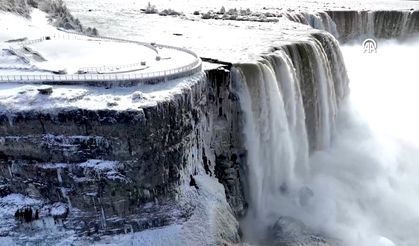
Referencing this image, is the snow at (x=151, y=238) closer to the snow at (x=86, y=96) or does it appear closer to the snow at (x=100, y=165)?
the snow at (x=100, y=165)

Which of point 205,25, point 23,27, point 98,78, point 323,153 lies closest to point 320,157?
point 323,153

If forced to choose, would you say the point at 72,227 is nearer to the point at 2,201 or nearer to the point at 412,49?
the point at 2,201

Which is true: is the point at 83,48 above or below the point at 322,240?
above

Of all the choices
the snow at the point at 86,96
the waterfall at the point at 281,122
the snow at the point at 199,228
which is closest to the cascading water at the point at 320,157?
the waterfall at the point at 281,122

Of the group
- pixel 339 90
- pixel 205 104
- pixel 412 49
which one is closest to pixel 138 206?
pixel 205 104

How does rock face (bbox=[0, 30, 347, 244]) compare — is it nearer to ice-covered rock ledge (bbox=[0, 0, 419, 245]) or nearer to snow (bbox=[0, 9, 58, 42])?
ice-covered rock ledge (bbox=[0, 0, 419, 245])

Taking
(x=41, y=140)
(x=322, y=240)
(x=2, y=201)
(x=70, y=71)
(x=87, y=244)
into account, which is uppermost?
(x=70, y=71)

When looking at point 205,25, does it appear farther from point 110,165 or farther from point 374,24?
point 110,165
